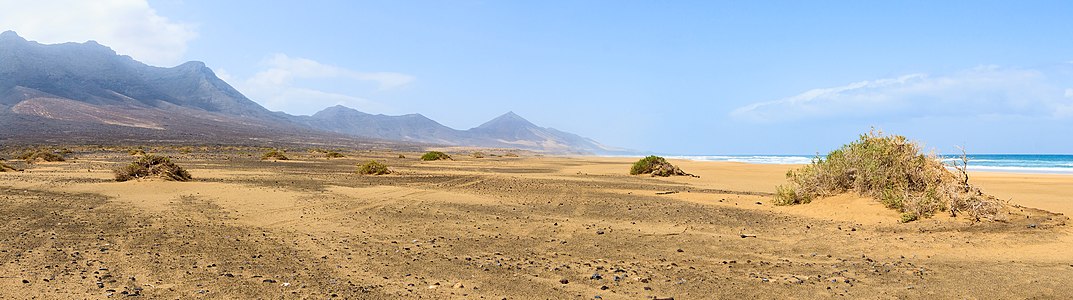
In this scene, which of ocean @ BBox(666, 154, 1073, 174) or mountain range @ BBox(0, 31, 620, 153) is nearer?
ocean @ BBox(666, 154, 1073, 174)

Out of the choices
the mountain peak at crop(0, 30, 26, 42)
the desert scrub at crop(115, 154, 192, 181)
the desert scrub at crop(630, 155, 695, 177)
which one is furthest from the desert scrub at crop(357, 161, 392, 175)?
the mountain peak at crop(0, 30, 26, 42)

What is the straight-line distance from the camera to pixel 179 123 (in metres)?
125

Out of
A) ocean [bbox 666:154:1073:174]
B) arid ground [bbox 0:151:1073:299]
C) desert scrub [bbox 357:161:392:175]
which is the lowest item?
arid ground [bbox 0:151:1073:299]

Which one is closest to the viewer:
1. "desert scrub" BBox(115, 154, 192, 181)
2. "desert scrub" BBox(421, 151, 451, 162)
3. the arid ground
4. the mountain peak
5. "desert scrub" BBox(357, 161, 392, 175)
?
the arid ground

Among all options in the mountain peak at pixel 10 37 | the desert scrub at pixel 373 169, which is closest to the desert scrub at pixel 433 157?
the desert scrub at pixel 373 169

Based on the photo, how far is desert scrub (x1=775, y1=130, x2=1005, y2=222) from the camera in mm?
10203

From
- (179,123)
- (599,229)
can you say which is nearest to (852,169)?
(599,229)

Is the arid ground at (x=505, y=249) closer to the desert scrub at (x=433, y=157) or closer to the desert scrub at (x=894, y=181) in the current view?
the desert scrub at (x=894, y=181)

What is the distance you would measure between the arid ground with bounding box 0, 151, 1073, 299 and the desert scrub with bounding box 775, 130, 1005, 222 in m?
0.37

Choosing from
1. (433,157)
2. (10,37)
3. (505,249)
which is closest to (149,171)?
(505,249)

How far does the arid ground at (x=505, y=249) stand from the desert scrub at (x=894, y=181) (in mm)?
371

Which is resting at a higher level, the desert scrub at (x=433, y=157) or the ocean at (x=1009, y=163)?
the ocean at (x=1009, y=163)

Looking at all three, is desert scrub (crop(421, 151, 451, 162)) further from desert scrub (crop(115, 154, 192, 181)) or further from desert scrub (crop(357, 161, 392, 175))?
desert scrub (crop(115, 154, 192, 181))

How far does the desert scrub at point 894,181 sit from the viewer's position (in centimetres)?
1020
